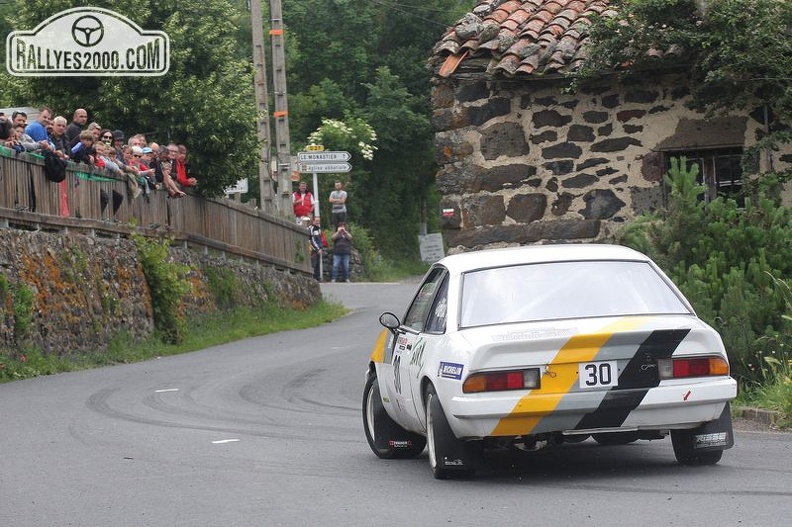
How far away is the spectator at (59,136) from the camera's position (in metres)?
22.1

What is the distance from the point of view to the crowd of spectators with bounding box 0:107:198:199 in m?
21.6

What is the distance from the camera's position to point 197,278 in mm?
28406

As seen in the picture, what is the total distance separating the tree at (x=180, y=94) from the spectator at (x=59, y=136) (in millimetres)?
6543

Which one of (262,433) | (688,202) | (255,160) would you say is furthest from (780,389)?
(255,160)

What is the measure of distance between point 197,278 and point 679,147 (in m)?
13.8

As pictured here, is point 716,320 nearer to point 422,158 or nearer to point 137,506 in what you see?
point 137,506

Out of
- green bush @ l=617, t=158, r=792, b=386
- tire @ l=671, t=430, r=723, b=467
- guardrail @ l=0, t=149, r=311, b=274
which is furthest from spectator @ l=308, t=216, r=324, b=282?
tire @ l=671, t=430, r=723, b=467

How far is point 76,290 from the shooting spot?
22.5m

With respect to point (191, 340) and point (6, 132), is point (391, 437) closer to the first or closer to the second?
point (6, 132)

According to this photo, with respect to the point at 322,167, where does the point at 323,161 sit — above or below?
above

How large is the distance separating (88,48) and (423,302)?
66.0ft

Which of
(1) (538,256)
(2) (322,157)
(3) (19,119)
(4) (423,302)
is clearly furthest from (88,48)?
(1) (538,256)

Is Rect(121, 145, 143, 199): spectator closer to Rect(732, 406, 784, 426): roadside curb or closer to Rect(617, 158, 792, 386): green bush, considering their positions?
Rect(617, 158, 792, 386): green bush

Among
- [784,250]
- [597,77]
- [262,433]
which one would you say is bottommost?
[262,433]
